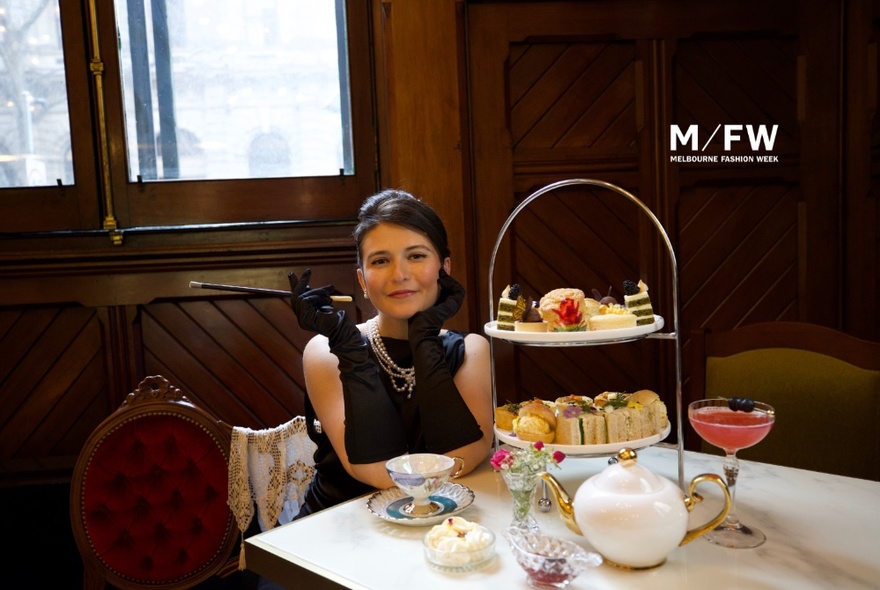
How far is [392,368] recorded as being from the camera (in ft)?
5.93

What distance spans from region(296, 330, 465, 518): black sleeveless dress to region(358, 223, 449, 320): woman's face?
0.11 m

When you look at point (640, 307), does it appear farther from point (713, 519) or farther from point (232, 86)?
point (232, 86)

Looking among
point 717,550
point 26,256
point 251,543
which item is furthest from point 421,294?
point 26,256

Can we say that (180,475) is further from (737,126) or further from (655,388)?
(737,126)

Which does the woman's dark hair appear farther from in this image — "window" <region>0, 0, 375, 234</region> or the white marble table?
"window" <region>0, 0, 375, 234</region>

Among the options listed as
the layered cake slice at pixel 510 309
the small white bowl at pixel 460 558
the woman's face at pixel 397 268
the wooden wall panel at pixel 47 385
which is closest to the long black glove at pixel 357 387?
the woman's face at pixel 397 268

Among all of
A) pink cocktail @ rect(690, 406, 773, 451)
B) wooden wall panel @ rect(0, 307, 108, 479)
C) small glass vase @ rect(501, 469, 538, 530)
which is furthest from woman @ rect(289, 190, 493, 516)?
wooden wall panel @ rect(0, 307, 108, 479)

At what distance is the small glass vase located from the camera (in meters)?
1.21

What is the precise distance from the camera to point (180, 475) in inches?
83.7

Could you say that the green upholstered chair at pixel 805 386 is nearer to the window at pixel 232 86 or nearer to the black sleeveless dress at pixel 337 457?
the black sleeveless dress at pixel 337 457

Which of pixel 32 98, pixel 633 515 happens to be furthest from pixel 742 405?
pixel 32 98

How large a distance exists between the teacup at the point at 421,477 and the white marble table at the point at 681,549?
2.1 inches

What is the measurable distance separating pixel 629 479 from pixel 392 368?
806mm

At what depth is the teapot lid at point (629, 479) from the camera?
1.11 m
